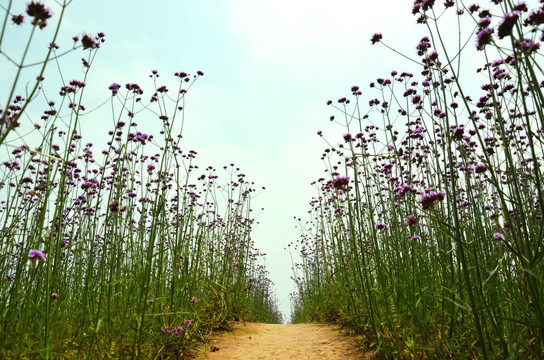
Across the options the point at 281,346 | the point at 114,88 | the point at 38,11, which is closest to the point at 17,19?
the point at 38,11

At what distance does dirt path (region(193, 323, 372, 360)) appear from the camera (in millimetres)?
3250

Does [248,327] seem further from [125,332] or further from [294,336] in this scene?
[125,332]

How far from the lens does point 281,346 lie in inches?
150

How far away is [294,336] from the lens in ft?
14.8

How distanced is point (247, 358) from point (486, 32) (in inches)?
128

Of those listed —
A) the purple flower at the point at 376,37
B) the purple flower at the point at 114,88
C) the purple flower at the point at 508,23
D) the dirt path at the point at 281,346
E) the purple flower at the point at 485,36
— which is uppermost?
the purple flower at the point at 376,37

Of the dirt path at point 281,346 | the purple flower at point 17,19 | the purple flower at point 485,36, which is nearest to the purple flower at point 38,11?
the purple flower at point 17,19

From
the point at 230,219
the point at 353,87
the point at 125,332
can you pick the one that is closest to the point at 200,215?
the point at 230,219

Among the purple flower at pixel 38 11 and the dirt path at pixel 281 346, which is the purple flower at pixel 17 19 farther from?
the dirt path at pixel 281 346

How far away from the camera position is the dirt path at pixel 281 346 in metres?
3.25

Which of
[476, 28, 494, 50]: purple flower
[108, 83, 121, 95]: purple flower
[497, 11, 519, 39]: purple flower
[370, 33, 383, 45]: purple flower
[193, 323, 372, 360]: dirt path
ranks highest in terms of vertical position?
[370, 33, 383, 45]: purple flower

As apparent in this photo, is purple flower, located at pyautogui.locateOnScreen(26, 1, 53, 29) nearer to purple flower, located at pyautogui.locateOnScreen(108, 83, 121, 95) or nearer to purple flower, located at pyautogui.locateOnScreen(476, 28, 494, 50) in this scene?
purple flower, located at pyautogui.locateOnScreen(108, 83, 121, 95)

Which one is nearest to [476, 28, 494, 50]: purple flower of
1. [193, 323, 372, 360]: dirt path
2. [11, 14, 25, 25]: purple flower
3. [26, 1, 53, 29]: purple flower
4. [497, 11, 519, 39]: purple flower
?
[497, 11, 519, 39]: purple flower

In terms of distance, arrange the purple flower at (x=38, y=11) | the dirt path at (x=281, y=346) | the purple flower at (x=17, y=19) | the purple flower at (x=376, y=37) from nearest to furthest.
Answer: the purple flower at (x=38, y=11), the purple flower at (x=17, y=19), the purple flower at (x=376, y=37), the dirt path at (x=281, y=346)
